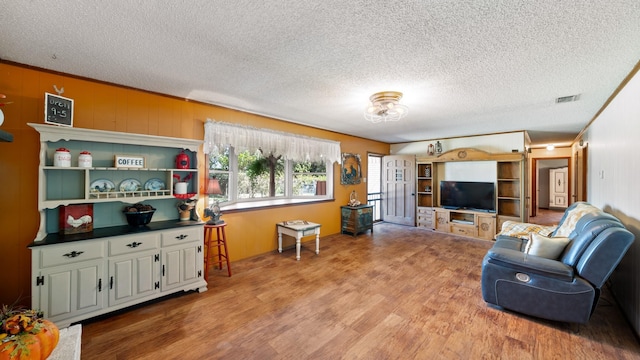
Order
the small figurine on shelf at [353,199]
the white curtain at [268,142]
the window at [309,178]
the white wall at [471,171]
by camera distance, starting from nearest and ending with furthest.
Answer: the white curtain at [268,142]
the window at [309,178]
the white wall at [471,171]
the small figurine on shelf at [353,199]

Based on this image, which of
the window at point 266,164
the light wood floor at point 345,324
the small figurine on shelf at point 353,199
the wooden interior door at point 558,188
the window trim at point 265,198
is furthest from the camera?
the wooden interior door at point 558,188

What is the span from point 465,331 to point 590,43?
2495 millimetres

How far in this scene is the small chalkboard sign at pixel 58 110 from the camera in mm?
2150

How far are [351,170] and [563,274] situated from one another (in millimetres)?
4039

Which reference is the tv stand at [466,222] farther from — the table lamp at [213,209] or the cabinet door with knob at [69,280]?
the cabinet door with knob at [69,280]

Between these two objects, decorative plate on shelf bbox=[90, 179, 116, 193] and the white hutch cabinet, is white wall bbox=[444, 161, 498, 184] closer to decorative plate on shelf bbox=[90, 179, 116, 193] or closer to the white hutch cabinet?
the white hutch cabinet

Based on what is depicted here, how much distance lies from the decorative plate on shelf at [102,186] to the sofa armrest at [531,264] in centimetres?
403

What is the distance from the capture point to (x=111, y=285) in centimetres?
226

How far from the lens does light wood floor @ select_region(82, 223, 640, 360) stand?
1860mm

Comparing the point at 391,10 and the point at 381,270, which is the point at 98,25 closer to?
the point at 391,10

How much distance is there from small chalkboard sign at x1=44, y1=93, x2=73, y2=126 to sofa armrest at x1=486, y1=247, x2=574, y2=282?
4342mm

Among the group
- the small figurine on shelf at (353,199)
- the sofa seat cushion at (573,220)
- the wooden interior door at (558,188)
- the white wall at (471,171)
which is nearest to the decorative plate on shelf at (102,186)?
the small figurine on shelf at (353,199)

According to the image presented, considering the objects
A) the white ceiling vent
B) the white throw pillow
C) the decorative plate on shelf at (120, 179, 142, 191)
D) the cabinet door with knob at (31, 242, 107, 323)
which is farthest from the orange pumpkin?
the white ceiling vent

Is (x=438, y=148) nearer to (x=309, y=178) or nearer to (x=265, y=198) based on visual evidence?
(x=309, y=178)
